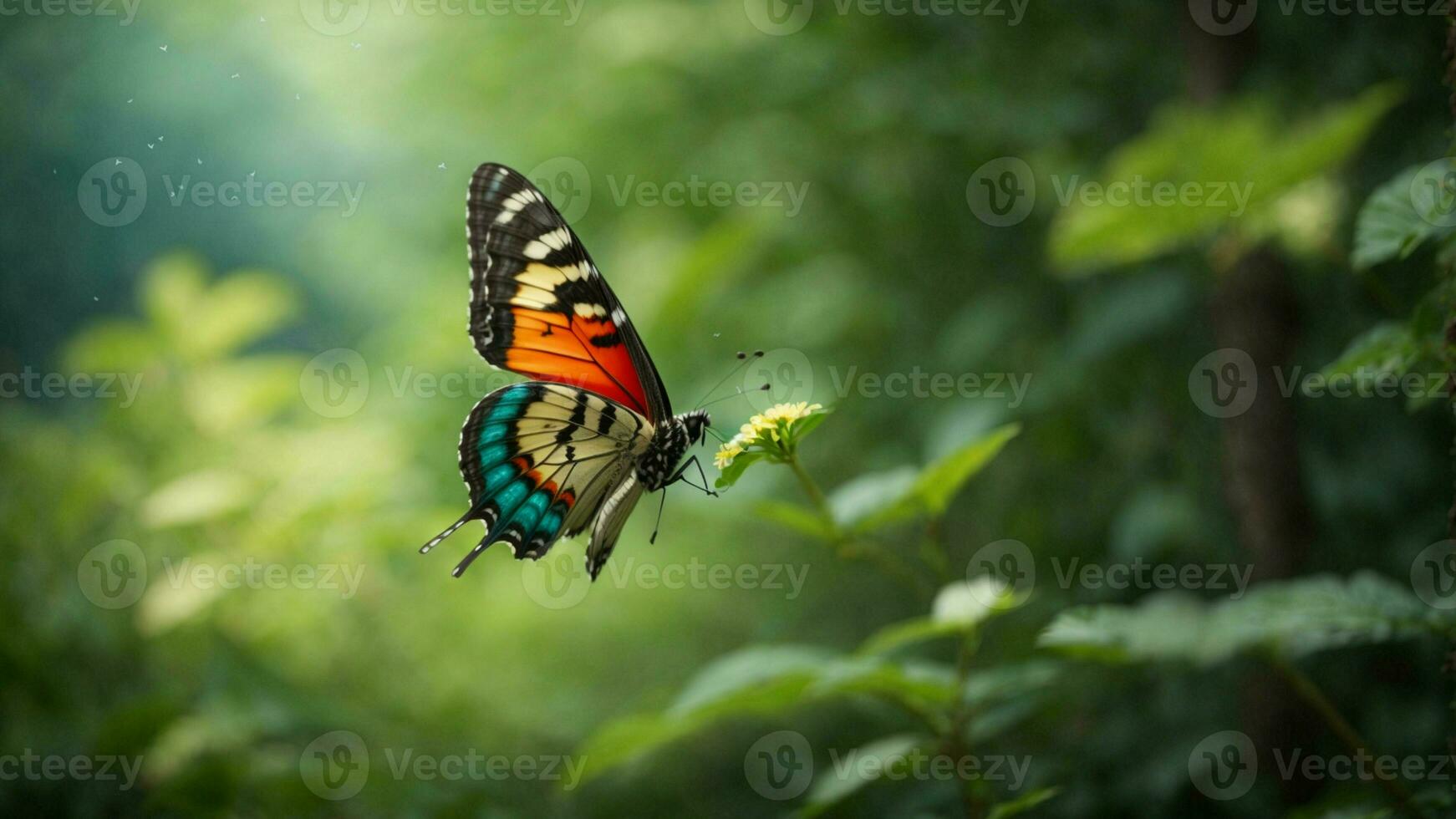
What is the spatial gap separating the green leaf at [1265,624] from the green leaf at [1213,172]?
23.3 inches

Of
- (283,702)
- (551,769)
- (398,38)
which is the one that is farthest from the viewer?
(398,38)

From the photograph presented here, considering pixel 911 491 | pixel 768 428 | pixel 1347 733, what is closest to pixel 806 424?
pixel 768 428

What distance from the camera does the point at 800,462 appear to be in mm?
1324

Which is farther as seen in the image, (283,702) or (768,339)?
(768,339)

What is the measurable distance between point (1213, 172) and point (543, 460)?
112 centimetres

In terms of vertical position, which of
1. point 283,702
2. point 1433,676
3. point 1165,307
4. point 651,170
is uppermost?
point 651,170

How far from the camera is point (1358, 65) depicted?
175 centimetres

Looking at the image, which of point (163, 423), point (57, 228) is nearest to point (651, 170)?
point (163, 423)

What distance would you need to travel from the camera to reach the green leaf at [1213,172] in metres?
1.33

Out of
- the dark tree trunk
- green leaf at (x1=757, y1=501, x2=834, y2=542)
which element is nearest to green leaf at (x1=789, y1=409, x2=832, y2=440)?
green leaf at (x1=757, y1=501, x2=834, y2=542)

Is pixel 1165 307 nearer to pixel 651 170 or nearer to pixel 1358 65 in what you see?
pixel 1358 65

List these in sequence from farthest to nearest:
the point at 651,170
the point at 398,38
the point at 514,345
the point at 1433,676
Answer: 1. the point at 398,38
2. the point at 651,170
3. the point at 1433,676
4. the point at 514,345

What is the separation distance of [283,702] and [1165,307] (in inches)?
72.3

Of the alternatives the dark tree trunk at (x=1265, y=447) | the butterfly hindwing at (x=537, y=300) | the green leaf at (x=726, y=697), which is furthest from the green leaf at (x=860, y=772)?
the dark tree trunk at (x=1265, y=447)
